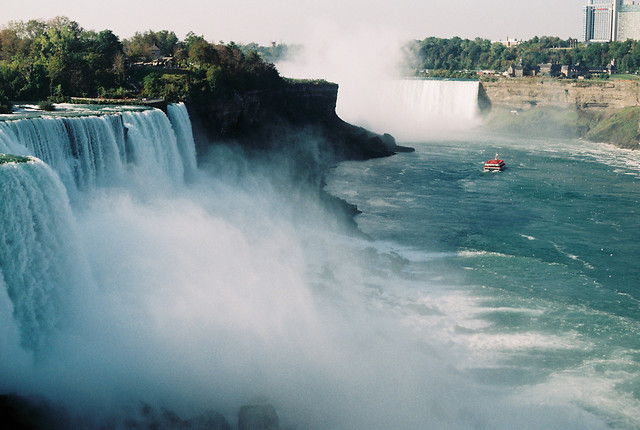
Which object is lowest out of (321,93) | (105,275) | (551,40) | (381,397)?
(381,397)

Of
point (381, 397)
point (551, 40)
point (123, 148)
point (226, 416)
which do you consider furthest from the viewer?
point (551, 40)

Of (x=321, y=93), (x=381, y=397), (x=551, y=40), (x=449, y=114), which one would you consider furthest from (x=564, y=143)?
(x=551, y=40)

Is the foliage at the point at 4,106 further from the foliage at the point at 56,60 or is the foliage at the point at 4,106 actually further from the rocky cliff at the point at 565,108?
the rocky cliff at the point at 565,108

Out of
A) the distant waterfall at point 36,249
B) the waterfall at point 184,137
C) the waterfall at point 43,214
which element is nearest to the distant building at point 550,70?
the waterfall at point 184,137

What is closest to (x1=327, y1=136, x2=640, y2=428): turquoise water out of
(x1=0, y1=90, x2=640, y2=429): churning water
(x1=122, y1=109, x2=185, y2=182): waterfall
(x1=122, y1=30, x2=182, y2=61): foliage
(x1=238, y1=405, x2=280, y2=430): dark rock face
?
(x1=0, y1=90, x2=640, y2=429): churning water

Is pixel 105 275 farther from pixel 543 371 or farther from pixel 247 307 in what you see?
pixel 543 371

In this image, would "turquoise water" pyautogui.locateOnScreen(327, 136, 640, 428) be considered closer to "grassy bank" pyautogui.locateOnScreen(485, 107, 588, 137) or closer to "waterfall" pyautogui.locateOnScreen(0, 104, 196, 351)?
"waterfall" pyautogui.locateOnScreen(0, 104, 196, 351)

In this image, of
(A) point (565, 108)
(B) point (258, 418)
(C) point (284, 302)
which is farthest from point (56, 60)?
(A) point (565, 108)
